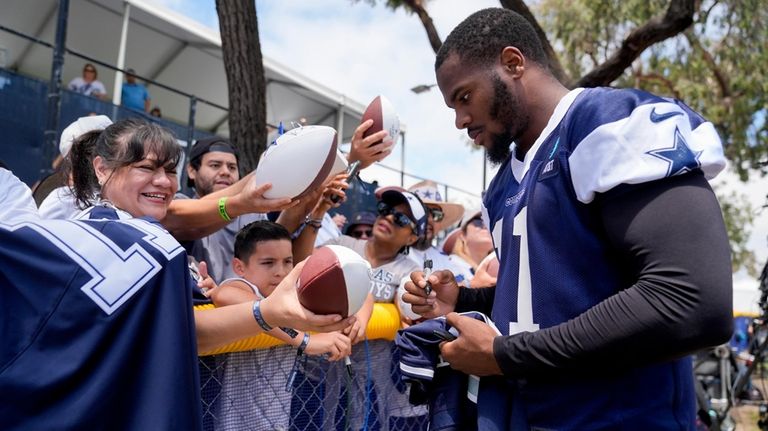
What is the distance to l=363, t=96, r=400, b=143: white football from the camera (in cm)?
341

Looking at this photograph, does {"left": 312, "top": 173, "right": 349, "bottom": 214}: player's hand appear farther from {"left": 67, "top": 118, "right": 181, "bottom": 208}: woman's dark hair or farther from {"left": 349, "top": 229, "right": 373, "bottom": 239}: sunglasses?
{"left": 349, "top": 229, "right": 373, "bottom": 239}: sunglasses

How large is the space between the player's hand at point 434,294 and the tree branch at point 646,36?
4978 mm

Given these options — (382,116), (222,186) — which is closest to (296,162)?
(382,116)

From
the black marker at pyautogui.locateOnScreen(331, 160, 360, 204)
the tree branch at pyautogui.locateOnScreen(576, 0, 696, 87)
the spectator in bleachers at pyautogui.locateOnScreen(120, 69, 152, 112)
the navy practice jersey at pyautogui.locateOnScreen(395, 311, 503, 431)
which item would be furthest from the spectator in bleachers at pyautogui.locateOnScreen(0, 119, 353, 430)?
the spectator in bleachers at pyautogui.locateOnScreen(120, 69, 152, 112)

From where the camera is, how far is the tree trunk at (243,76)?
4.98 m

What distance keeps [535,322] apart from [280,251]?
66.5 inches

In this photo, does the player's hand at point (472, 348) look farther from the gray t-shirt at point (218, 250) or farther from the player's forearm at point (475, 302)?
the gray t-shirt at point (218, 250)

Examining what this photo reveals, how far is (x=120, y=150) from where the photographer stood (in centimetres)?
225

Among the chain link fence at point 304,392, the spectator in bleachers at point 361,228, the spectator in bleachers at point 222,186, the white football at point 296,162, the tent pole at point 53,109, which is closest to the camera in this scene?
the chain link fence at point 304,392

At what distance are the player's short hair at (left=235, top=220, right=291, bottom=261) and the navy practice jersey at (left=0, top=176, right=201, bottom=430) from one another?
5.20 ft

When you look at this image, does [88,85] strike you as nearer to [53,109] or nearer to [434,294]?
[53,109]

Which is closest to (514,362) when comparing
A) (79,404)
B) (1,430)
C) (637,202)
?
(637,202)

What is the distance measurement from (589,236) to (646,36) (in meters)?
5.52

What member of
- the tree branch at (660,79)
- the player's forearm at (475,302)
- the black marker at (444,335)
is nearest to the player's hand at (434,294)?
the player's forearm at (475,302)
